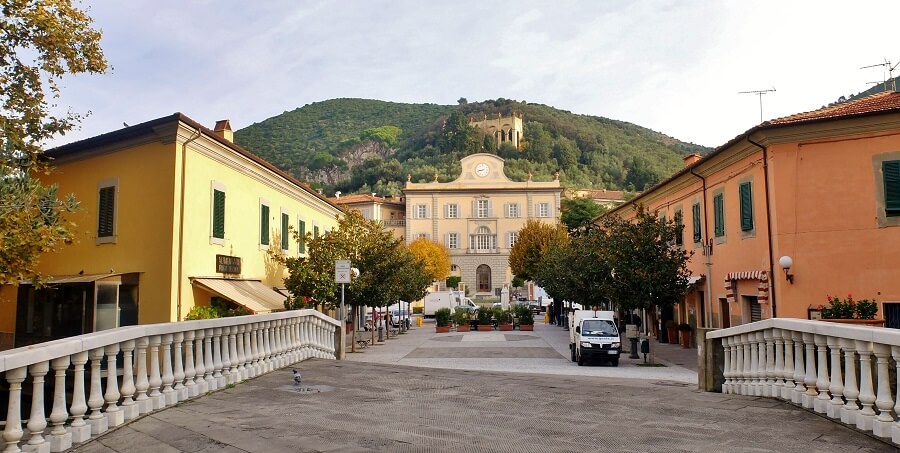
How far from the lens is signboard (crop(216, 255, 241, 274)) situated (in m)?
19.8

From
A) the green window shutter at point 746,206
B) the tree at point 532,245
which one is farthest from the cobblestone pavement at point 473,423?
the tree at point 532,245

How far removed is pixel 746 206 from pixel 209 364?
58.4ft

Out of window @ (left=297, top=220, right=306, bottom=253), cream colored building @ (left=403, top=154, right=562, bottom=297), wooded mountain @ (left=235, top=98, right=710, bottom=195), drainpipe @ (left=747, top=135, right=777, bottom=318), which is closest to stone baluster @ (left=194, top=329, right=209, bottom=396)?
drainpipe @ (left=747, top=135, right=777, bottom=318)

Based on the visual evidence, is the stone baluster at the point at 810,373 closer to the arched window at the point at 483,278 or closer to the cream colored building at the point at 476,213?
the cream colored building at the point at 476,213

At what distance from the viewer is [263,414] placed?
24.2ft

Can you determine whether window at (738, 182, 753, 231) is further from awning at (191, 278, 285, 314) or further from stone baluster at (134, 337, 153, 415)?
stone baluster at (134, 337, 153, 415)

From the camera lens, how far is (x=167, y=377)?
25.8 feet

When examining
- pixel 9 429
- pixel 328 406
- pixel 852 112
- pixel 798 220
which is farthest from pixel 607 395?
pixel 852 112

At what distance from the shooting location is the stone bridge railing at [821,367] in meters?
5.82

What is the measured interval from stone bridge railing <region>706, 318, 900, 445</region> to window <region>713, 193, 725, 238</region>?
14567 millimetres

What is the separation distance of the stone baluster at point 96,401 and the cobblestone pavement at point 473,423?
0.13m

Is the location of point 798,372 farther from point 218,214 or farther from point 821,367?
point 218,214

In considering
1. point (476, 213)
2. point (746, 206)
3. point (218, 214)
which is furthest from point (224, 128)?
point (476, 213)

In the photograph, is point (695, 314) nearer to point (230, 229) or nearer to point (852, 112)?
point (852, 112)
